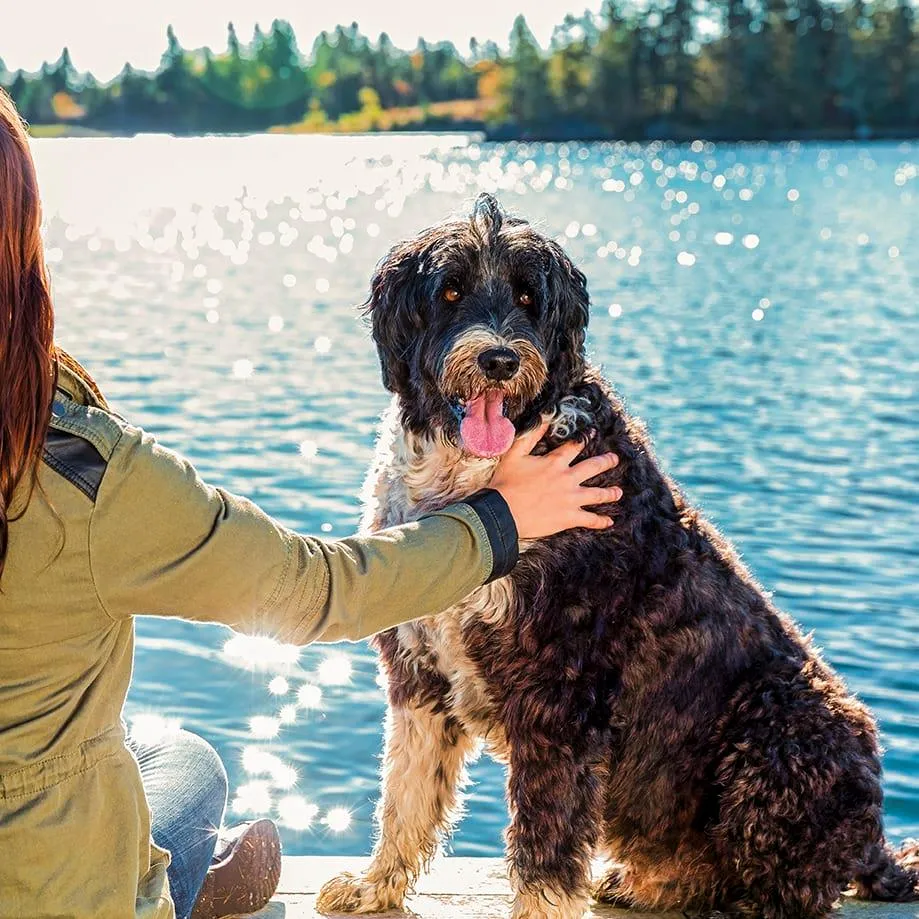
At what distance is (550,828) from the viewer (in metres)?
3.69

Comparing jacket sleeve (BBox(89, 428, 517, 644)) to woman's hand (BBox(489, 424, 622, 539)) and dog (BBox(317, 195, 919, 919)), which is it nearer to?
woman's hand (BBox(489, 424, 622, 539))

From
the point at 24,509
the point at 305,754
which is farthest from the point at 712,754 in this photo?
the point at 305,754

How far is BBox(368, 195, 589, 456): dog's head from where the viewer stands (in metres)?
3.55

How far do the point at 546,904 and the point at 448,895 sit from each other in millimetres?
564

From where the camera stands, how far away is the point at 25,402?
2.23m

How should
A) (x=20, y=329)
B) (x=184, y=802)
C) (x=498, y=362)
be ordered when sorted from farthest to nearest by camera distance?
1. (x=498, y=362)
2. (x=184, y=802)
3. (x=20, y=329)

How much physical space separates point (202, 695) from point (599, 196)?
52.0 metres

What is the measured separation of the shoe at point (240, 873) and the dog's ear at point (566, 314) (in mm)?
1391

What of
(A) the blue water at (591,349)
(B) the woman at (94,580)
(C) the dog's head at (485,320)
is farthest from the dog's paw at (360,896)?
(A) the blue water at (591,349)

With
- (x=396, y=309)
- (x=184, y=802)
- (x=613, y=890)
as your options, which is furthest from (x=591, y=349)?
(x=184, y=802)

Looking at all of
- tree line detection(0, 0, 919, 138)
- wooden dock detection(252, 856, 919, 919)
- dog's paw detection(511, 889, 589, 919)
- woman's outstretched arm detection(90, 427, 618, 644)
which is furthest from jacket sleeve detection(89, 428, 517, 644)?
tree line detection(0, 0, 919, 138)

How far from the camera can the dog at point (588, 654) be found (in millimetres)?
3645

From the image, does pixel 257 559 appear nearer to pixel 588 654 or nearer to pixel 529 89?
pixel 588 654

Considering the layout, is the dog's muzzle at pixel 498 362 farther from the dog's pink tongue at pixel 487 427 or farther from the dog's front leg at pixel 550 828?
the dog's front leg at pixel 550 828
